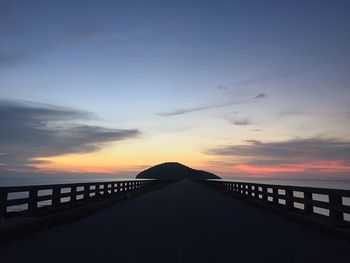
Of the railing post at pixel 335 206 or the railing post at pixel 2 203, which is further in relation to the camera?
the railing post at pixel 335 206

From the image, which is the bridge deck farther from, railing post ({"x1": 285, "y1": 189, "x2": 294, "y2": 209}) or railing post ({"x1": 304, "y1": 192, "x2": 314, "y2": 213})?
railing post ({"x1": 285, "y1": 189, "x2": 294, "y2": 209})

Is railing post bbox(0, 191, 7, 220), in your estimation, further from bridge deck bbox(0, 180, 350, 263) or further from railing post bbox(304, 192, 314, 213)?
railing post bbox(304, 192, 314, 213)

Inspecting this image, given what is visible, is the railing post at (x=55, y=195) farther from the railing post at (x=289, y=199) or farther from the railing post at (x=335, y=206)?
the railing post at (x=335, y=206)

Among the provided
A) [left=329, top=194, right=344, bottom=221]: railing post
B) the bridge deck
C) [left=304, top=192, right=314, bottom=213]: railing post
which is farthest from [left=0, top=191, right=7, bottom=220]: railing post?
[left=304, top=192, right=314, bottom=213]: railing post

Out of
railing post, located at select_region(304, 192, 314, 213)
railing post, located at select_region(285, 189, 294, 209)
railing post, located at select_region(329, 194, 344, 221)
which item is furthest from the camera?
railing post, located at select_region(285, 189, 294, 209)

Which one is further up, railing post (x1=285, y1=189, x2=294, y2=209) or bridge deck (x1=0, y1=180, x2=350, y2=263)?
railing post (x1=285, y1=189, x2=294, y2=209)

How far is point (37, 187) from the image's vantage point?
15.9m

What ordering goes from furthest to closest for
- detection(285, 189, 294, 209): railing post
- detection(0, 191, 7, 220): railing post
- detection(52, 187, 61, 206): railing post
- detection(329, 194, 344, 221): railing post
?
detection(285, 189, 294, 209): railing post < detection(52, 187, 61, 206): railing post < detection(329, 194, 344, 221): railing post < detection(0, 191, 7, 220): railing post

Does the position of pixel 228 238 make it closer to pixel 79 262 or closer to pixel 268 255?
pixel 268 255

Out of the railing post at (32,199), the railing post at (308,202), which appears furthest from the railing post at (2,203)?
the railing post at (308,202)

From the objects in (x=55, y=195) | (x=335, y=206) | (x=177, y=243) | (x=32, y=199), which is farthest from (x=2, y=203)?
(x=335, y=206)

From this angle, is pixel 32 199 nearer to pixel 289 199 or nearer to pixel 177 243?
pixel 177 243

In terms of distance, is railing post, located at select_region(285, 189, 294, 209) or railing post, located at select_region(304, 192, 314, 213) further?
railing post, located at select_region(285, 189, 294, 209)

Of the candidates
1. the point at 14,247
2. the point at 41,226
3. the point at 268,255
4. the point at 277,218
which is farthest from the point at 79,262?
the point at 277,218
